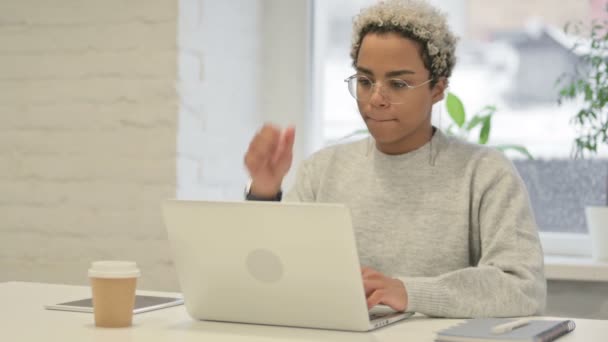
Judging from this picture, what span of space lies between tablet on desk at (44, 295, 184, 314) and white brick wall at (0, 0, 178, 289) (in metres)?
0.82

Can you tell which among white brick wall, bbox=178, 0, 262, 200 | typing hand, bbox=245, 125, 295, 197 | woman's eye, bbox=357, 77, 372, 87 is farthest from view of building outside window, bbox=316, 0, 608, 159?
typing hand, bbox=245, 125, 295, 197

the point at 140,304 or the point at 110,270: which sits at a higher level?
the point at 110,270

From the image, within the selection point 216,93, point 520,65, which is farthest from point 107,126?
point 520,65

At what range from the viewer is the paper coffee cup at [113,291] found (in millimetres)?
1255

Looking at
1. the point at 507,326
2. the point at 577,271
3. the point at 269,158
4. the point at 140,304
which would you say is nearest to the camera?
the point at 507,326

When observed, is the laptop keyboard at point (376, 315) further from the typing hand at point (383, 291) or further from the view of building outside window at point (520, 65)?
the view of building outside window at point (520, 65)

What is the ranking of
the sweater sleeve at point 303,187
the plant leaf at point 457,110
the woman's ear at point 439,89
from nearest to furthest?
the woman's ear at point 439,89
the sweater sleeve at point 303,187
the plant leaf at point 457,110

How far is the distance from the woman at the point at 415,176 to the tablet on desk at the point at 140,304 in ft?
0.98

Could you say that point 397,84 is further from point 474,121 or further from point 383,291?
point 474,121

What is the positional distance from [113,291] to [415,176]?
0.77m

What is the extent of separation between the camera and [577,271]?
7.47 ft

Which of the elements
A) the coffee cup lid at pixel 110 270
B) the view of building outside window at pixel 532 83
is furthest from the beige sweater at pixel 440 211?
the view of building outside window at pixel 532 83

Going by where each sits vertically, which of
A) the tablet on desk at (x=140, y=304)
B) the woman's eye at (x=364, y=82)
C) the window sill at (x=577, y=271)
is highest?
the woman's eye at (x=364, y=82)

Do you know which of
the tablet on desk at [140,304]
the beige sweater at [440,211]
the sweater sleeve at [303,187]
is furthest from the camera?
the sweater sleeve at [303,187]
